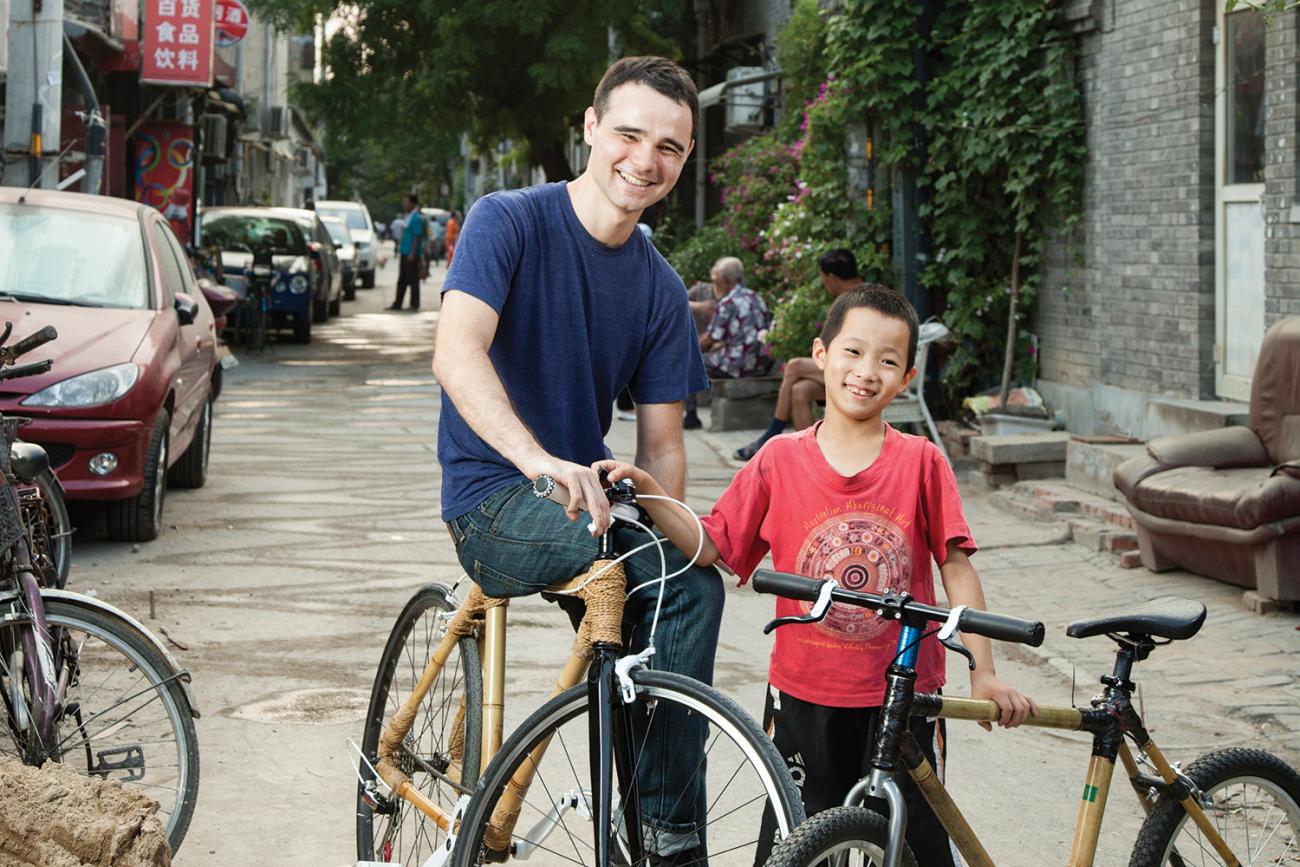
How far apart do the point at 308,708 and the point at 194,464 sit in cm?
494

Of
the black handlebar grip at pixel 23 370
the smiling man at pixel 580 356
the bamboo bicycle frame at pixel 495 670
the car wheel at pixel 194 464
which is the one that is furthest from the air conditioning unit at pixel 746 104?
the smiling man at pixel 580 356

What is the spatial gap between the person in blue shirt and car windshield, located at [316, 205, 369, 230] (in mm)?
8283

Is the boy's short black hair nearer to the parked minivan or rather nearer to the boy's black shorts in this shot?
the boy's black shorts

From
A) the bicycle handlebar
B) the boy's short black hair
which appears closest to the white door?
the boy's short black hair

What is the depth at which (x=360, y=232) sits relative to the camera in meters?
39.3

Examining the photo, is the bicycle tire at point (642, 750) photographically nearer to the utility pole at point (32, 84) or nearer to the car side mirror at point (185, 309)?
the car side mirror at point (185, 309)

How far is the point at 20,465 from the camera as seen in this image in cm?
488

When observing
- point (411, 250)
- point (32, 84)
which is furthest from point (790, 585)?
point (411, 250)

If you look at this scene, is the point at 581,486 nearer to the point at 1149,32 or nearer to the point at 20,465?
the point at 20,465

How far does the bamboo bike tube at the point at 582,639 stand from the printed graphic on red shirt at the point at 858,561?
44 centimetres

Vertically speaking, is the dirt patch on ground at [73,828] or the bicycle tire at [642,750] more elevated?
the bicycle tire at [642,750]

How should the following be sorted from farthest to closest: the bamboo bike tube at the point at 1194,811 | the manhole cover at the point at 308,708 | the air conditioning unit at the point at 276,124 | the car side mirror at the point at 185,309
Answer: the air conditioning unit at the point at 276,124 → the car side mirror at the point at 185,309 → the manhole cover at the point at 308,708 → the bamboo bike tube at the point at 1194,811

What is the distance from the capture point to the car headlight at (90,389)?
8.24 metres

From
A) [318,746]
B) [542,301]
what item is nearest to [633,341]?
[542,301]
